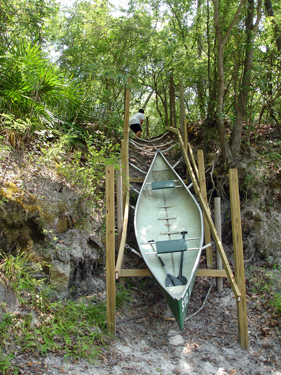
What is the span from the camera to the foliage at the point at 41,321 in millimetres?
2961

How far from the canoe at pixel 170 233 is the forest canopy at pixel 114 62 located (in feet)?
4.61

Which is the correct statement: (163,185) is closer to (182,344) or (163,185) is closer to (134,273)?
(134,273)

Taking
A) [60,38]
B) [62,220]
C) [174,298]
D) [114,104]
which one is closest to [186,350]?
[174,298]

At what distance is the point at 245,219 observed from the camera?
5816 mm

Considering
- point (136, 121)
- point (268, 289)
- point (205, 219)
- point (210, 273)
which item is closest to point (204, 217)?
point (205, 219)

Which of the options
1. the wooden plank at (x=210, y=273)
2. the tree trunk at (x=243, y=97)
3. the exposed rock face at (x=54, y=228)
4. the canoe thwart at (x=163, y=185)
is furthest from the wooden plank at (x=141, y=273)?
the tree trunk at (x=243, y=97)

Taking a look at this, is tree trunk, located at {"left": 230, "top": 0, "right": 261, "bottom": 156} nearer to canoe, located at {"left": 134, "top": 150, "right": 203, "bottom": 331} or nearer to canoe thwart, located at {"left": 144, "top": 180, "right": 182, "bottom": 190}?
canoe, located at {"left": 134, "top": 150, "right": 203, "bottom": 331}

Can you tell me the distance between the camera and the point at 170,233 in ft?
16.4

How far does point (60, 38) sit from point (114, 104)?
1981 millimetres

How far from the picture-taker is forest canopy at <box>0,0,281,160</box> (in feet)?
16.1

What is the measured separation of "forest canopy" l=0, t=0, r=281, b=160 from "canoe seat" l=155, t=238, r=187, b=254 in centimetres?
249

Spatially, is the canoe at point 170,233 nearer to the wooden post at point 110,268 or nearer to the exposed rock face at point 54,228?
the wooden post at point 110,268

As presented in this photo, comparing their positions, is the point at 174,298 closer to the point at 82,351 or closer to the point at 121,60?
the point at 82,351

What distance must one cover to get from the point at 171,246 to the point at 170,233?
2.25 feet
